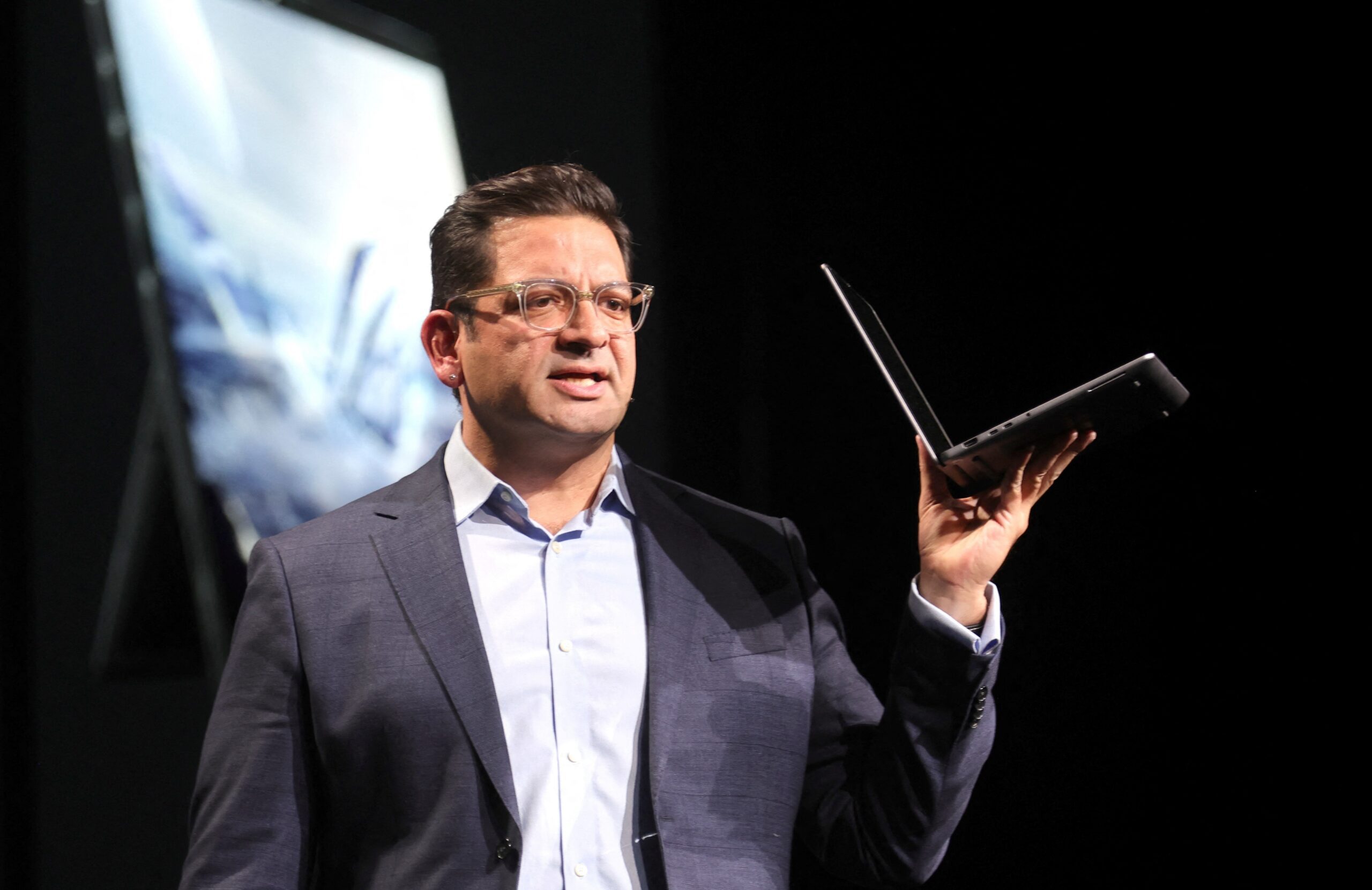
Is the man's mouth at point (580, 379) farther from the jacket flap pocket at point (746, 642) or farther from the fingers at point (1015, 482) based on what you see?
the fingers at point (1015, 482)

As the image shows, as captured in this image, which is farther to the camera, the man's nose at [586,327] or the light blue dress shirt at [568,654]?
the man's nose at [586,327]

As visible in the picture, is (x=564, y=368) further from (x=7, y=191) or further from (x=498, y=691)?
(x=7, y=191)

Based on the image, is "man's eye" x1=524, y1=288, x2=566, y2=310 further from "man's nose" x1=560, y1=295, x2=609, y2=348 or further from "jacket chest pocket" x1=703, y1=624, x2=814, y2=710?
"jacket chest pocket" x1=703, y1=624, x2=814, y2=710

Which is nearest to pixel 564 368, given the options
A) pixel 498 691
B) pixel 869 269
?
pixel 498 691

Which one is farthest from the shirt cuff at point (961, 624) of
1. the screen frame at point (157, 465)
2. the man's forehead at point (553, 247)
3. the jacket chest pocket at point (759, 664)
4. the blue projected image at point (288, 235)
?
the screen frame at point (157, 465)

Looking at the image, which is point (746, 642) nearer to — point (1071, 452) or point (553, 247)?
point (1071, 452)

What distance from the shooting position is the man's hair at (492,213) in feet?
6.32

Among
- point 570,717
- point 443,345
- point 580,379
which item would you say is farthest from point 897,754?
point 443,345

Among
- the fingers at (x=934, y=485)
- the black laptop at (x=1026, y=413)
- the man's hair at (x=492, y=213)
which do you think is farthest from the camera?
the man's hair at (x=492, y=213)

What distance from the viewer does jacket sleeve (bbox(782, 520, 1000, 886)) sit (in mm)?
1649

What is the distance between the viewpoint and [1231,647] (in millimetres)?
2027

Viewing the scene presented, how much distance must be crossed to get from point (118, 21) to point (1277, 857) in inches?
104

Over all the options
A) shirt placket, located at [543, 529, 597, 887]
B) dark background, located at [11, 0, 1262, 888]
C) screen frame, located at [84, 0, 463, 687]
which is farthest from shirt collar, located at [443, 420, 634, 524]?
dark background, located at [11, 0, 1262, 888]

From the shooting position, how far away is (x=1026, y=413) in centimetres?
153
